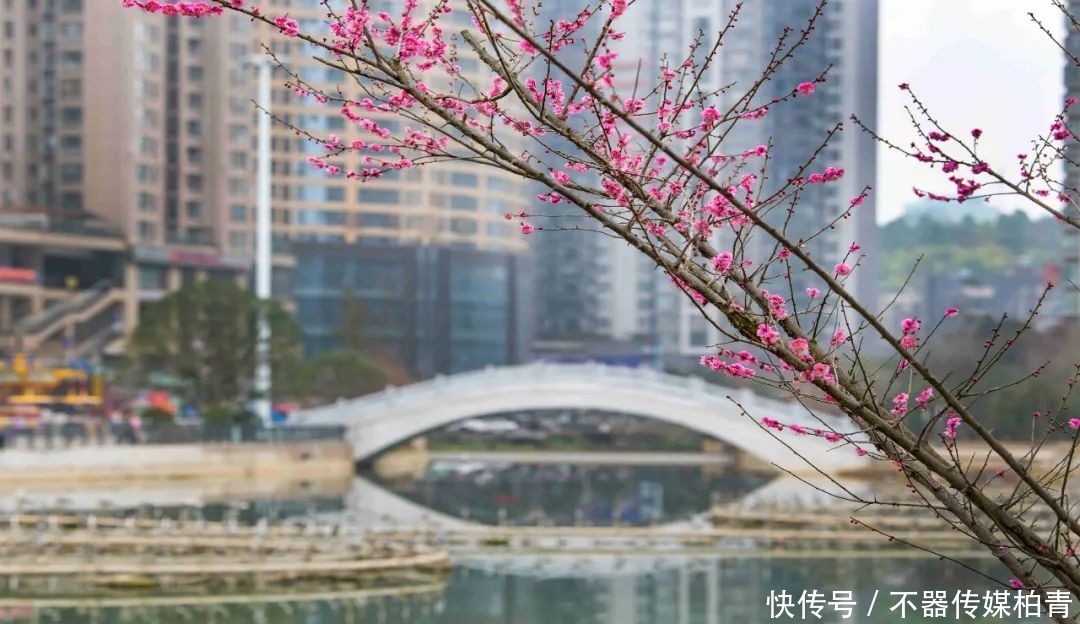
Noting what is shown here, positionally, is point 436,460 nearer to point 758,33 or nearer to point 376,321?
point 376,321

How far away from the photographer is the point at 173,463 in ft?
58.4

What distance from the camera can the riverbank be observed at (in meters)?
16.5

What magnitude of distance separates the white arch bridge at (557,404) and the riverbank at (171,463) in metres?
0.71

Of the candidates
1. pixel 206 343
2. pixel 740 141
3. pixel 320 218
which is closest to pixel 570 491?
pixel 206 343

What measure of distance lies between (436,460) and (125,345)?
174 inches

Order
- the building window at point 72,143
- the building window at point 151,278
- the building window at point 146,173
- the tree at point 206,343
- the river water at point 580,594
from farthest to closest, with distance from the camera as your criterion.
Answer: the building window at point 72,143 < the building window at point 151,278 < the building window at point 146,173 < the tree at point 206,343 < the river water at point 580,594

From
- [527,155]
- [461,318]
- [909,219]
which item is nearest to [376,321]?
[461,318]

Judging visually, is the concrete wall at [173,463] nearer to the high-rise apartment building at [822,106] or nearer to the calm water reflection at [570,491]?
the calm water reflection at [570,491]

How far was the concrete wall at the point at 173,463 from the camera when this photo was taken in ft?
54.0

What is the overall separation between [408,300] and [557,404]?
1012cm

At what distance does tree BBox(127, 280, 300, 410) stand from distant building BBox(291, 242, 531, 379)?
7.88 m

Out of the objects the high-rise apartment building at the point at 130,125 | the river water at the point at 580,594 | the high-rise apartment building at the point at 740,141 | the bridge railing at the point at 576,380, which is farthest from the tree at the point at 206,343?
the river water at the point at 580,594

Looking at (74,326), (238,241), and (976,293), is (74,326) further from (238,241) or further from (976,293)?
(976,293)

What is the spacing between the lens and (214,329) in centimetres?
2050
